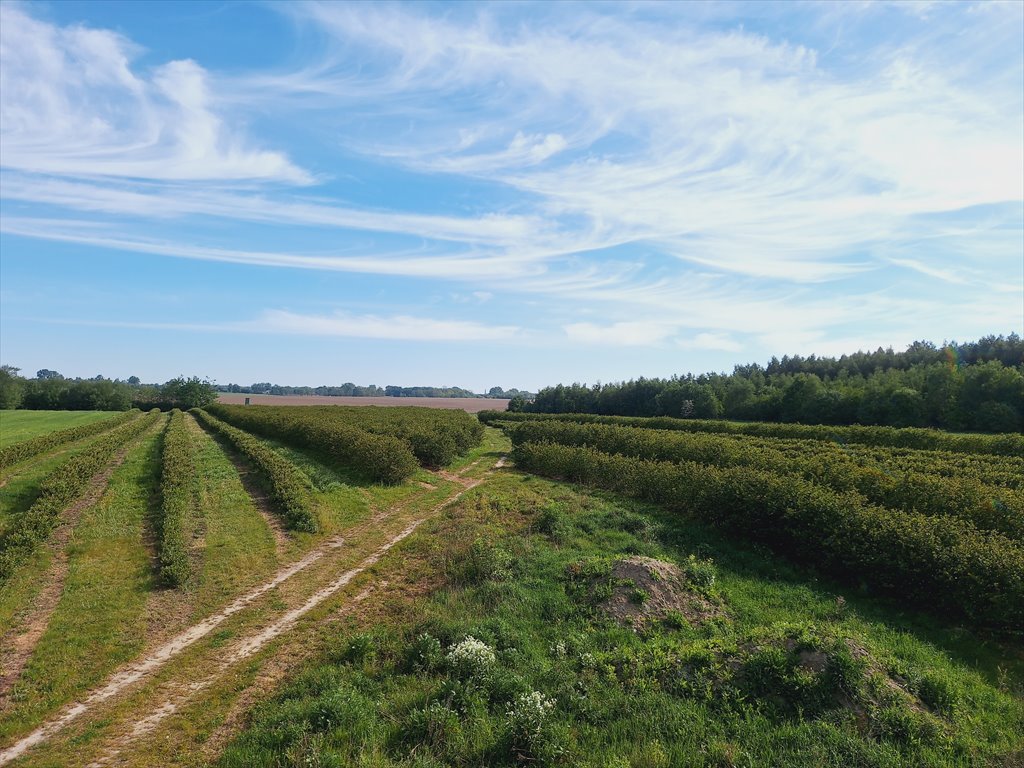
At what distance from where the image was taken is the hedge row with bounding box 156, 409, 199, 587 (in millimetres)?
11117

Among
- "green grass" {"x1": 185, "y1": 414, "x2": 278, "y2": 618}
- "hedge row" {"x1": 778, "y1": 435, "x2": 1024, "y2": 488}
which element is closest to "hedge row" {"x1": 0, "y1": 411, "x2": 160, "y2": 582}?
"green grass" {"x1": 185, "y1": 414, "x2": 278, "y2": 618}

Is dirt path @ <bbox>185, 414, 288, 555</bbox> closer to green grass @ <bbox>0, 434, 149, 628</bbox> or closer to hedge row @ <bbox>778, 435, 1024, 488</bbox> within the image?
green grass @ <bbox>0, 434, 149, 628</bbox>

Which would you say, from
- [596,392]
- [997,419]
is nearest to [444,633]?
[997,419]

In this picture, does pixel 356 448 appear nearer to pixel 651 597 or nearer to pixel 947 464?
pixel 651 597

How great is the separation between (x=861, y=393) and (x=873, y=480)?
4475 centimetres

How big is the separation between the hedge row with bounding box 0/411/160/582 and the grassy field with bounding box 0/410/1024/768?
1.68 feet

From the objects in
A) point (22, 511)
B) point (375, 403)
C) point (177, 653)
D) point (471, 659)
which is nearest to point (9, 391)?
point (375, 403)

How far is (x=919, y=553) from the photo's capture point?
999 centimetres

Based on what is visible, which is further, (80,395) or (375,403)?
(375,403)

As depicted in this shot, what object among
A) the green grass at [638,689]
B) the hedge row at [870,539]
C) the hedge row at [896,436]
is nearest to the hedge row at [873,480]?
the hedge row at [870,539]

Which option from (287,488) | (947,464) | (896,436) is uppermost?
(896,436)

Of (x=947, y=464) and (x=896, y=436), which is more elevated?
(x=896, y=436)

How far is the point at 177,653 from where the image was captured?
842cm

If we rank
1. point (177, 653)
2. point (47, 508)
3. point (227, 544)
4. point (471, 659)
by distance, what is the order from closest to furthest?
point (471, 659) → point (177, 653) → point (227, 544) → point (47, 508)
